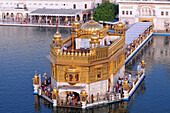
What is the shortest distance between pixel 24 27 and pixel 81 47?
7105 cm

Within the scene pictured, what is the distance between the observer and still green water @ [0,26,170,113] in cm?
7044

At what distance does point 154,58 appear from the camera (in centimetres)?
10238

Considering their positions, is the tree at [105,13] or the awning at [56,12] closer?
the tree at [105,13]

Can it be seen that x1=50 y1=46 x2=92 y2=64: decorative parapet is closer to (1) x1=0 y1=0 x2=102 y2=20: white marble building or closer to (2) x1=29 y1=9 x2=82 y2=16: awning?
(2) x1=29 y1=9 x2=82 y2=16: awning

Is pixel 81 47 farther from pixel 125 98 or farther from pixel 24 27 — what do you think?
pixel 24 27

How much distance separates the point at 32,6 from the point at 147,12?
44.3 meters

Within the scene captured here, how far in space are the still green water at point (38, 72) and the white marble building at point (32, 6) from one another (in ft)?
82.3

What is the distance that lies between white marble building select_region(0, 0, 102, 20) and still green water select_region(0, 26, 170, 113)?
82.3 ft

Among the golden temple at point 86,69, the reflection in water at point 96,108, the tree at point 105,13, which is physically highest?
the tree at point 105,13

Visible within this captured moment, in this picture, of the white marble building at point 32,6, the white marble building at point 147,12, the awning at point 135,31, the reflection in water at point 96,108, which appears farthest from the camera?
the white marble building at point 32,6

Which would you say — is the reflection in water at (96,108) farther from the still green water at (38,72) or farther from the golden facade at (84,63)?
the golden facade at (84,63)

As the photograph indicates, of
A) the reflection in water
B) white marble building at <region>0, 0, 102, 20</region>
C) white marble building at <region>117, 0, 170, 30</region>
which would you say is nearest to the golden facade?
the reflection in water

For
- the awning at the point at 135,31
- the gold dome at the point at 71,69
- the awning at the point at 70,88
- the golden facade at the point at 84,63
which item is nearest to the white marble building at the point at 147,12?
the awning at the point at 135,31

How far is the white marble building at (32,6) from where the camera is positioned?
160 m
